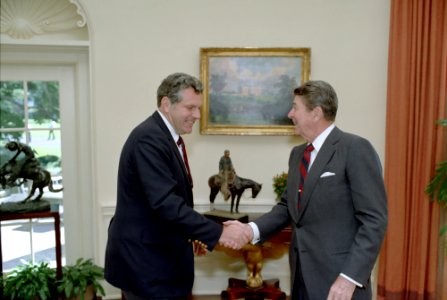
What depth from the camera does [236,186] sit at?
11.4ft

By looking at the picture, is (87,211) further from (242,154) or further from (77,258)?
(242,154)

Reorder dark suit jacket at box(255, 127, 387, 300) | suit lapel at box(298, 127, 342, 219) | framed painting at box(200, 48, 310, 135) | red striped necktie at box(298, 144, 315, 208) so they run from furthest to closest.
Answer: framed painting at box(200, 48, 310, 135)
red striped necktie at box(298, 144, 315, 208)
suit lapel at box(298, 127, 342, 219)
dark suit jacket at box(255, 127, 387, 300)

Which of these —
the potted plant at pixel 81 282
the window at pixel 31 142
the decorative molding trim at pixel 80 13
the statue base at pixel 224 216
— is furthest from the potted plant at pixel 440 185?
the window at pixel 31 142

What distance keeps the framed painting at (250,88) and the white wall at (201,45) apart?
108 millimetres

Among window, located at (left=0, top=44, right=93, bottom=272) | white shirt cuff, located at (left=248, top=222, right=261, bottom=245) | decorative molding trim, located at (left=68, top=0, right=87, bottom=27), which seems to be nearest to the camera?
white shirt cuff, located at (left=248, top=222, right=261, bottom=245)

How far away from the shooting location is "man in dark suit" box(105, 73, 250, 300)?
1.95m

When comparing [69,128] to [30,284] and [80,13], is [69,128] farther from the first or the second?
[30,284]

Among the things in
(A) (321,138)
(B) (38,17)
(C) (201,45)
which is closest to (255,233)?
(A) (321,138)

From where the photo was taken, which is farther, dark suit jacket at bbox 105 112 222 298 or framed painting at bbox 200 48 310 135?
framed painting at bbox 200 48 310 135

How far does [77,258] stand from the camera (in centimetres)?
409

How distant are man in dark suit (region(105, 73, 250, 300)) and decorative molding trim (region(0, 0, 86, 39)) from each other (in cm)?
210

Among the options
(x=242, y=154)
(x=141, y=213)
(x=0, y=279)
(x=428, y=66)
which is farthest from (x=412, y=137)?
(x=0, y=279)

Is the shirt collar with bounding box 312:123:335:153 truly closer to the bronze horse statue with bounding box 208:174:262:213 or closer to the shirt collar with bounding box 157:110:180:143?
the shirt collar with bounding box 157:110:180:143

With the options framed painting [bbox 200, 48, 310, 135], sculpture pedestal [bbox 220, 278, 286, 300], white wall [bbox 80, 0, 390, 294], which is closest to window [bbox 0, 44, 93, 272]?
white wall [bbox 80, 0, 390, 294]
